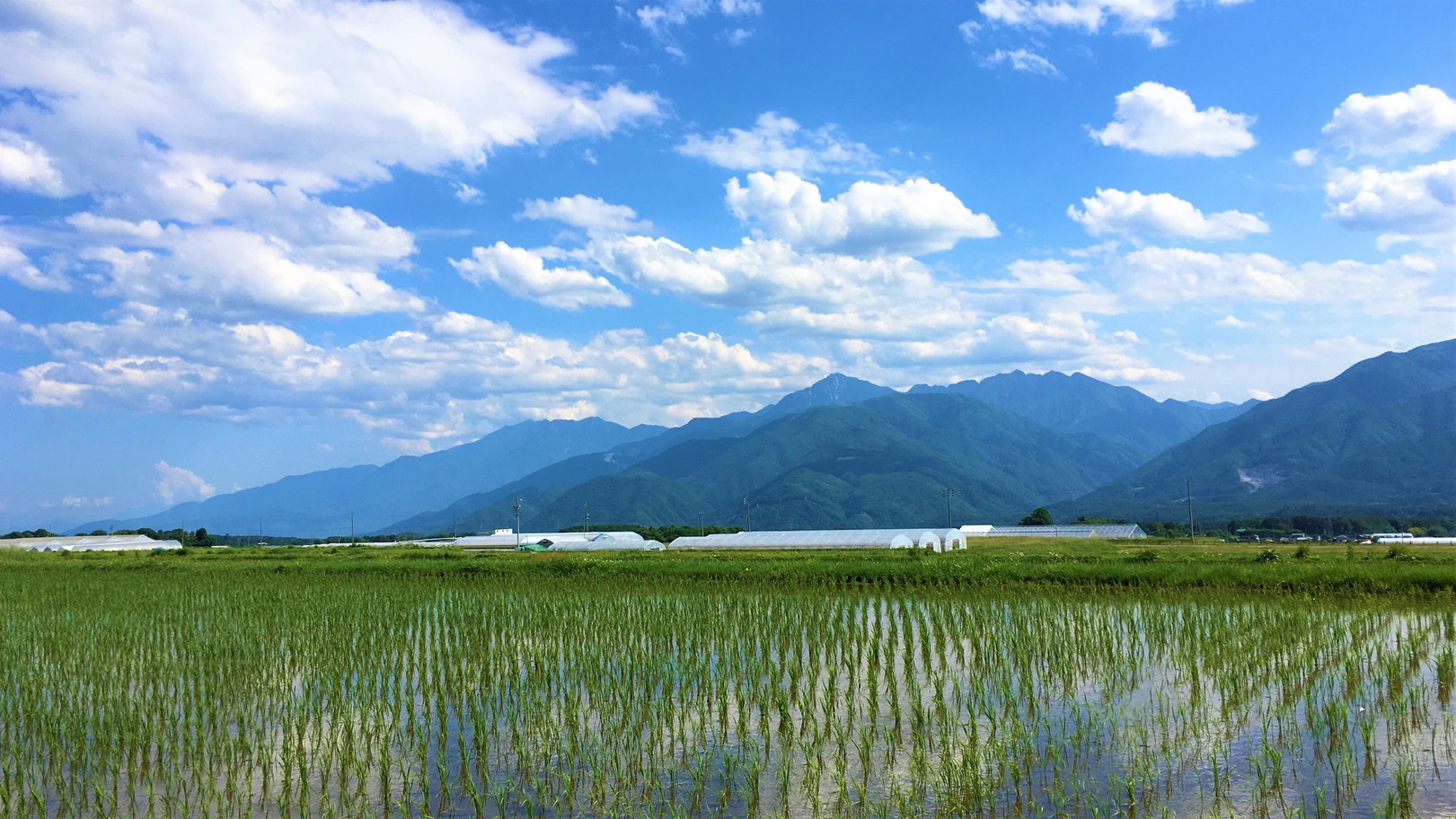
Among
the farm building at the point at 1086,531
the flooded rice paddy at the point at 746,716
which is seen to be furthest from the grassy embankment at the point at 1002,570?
the farm building at the point at 1086,531

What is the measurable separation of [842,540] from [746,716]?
134ft

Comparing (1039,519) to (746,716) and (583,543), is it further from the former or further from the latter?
(746,716)

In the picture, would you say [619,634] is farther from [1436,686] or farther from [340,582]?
[340,582]

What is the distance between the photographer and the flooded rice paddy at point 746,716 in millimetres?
7676

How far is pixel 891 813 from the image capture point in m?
7.29

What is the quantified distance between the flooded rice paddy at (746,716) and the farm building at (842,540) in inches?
1165

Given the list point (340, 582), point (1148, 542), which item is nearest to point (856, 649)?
point (340, 582)

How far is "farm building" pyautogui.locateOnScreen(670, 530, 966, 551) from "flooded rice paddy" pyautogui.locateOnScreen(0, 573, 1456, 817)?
29603 mm

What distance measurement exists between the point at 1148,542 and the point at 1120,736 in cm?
4523

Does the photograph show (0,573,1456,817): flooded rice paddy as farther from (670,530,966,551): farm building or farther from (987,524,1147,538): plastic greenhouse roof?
(987,524,1147,538): plastic greenhouse roof

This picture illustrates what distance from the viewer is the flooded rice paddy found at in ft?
25.2

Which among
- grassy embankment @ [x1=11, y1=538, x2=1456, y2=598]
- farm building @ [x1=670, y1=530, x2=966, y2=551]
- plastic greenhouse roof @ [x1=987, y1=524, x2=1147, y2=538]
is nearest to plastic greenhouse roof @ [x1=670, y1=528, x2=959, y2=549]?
farm building @ [x1=670, y1=530, x2=966, y2=551]

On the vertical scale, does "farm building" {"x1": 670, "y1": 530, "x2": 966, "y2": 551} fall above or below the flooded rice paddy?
below

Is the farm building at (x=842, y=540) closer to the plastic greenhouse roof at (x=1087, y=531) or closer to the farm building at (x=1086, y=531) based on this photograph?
the farm building at (x=1086, y=531)
